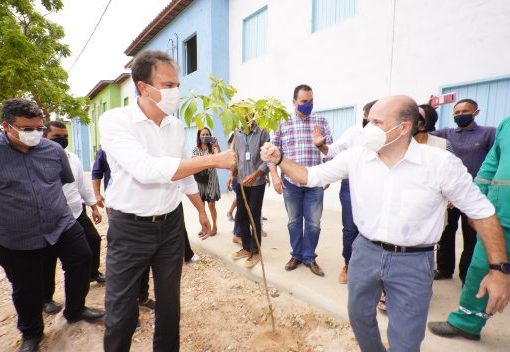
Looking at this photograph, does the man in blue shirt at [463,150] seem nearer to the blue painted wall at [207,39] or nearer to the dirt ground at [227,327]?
the dirt ground at [227,327]

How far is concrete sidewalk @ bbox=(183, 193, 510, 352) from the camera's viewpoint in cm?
234

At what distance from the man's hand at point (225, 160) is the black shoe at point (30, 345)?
2.35 m

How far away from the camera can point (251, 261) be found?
3.88 meters

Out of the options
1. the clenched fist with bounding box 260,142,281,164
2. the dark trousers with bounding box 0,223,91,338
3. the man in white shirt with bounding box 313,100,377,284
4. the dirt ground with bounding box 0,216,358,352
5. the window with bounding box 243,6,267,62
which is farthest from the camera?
the window with bounding box 243,6,267,62

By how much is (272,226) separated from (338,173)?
3.81m

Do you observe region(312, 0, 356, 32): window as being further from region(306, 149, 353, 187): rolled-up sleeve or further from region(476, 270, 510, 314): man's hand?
region(476, 270, 510, 314): man's hand

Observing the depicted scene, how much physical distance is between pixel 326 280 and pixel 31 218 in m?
2.87

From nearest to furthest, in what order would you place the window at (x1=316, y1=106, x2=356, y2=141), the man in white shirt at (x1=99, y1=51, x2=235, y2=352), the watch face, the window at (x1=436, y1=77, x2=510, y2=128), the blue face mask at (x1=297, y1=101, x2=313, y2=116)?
the watch face, the man in white shirt at (x1=99, y1=51, x2=235, y2=352), the blue face mask at (x1=297, y1=101, x2=313, y2=116), the window at (x1=436, y1=77, x2=510, y2=128), the window at (x1=316, y1=106, x2=356, y2=141)

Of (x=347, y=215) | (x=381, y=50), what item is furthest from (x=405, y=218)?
(x=381, y=50)

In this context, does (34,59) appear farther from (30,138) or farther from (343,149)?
(343,149)

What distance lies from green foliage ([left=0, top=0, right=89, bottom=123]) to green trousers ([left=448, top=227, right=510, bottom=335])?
10711mm

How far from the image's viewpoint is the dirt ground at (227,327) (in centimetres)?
257

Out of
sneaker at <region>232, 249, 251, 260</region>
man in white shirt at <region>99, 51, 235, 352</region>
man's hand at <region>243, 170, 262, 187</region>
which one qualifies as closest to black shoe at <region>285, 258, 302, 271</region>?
sneaker at <region>232, 249, 251, 260</region>

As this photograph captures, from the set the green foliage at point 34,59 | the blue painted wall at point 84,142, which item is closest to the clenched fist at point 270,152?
the green foliage at point 34,59
